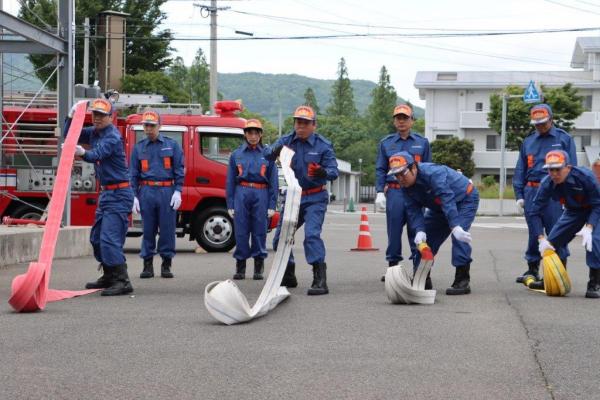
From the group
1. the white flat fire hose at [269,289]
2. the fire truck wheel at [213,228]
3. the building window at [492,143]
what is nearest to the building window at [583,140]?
the building window at [492,143]

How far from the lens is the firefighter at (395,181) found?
1123 centimetres

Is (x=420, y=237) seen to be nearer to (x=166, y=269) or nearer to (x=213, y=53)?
(x=166, y=269)

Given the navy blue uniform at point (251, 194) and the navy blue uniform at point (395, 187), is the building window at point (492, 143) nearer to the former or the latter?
the navy blue uniform at point (251, 194)

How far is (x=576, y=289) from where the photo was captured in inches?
437

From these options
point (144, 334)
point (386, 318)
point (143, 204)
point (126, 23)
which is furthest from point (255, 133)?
point (126, 23)

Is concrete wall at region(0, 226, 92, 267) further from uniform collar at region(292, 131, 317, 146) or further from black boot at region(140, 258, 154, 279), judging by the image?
uniform collar at region(292, 131, 317, 146)

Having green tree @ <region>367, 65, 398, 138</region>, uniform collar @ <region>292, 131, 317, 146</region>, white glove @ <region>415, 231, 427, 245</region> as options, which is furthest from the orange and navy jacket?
green tree @ <region>367, 65, 398, 138</region>

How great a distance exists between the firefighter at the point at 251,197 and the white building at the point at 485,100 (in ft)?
200

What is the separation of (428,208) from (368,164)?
Result: 324 ft

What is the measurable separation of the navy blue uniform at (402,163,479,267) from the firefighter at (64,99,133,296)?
288 cm

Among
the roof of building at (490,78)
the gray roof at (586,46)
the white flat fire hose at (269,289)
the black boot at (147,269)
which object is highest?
the gray roof at (586,46)

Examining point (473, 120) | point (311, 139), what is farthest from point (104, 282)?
point (473, 120)

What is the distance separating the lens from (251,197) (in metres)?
12.4

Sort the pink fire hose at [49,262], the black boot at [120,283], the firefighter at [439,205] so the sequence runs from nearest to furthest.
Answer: the pink fire hose at [49,262], the firefighter at [439,205], the black boot at [120,283]
